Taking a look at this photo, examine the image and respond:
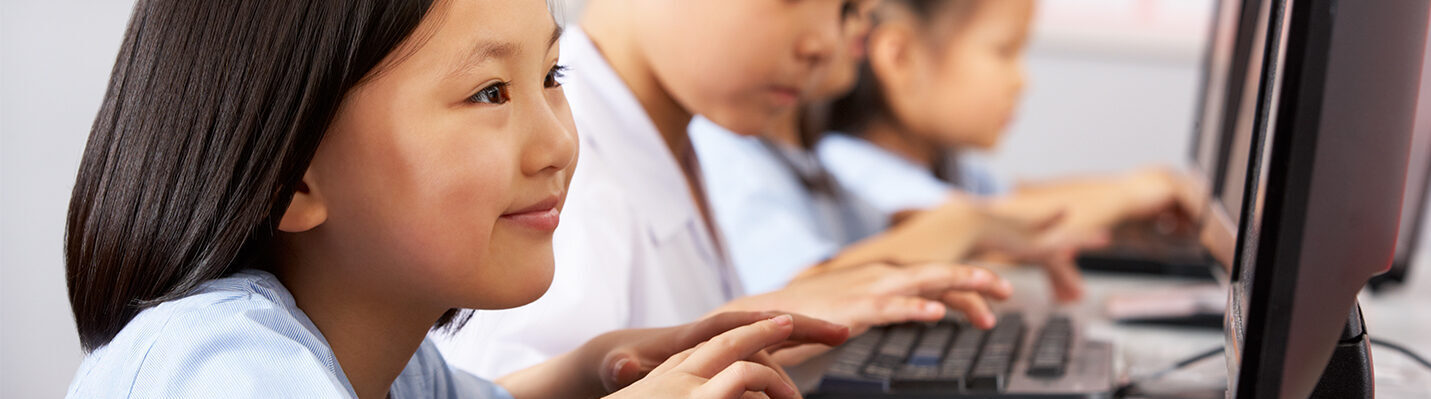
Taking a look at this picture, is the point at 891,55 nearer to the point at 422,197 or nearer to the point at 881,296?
the point at 881,296

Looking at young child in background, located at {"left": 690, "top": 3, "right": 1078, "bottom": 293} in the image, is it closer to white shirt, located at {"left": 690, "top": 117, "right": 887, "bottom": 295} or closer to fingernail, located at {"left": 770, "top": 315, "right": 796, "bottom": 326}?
white shirt, located at {"left": 690, "top": 117, "right": 887, "bottom": 295}

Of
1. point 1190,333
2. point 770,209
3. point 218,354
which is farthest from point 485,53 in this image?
point 1190,333

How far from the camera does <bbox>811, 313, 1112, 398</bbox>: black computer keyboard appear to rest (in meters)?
0.56

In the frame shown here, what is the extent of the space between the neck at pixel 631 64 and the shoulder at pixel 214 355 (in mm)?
263

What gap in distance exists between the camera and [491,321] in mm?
460

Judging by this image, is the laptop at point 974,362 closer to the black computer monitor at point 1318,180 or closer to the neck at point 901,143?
the black computer monitor at point 1318,180

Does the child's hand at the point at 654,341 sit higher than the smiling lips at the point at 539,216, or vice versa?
the smiling lips at the point at 539,216

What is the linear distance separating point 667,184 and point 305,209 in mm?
270

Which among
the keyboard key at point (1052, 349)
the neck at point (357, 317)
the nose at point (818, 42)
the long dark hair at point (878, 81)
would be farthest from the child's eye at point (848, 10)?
the long dark hair at point (878, 81)

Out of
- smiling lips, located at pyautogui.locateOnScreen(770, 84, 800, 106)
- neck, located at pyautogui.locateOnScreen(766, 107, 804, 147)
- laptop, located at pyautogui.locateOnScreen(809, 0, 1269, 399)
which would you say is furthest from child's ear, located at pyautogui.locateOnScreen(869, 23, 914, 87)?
smiling lips, located at pyautogui.locateOnScreen(770, 84, 800, 106)

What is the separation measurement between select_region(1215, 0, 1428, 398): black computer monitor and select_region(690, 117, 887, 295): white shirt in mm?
390

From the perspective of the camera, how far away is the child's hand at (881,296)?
0.50 meters

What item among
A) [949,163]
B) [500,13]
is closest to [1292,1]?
[500,13]

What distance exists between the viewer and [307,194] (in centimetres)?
34
